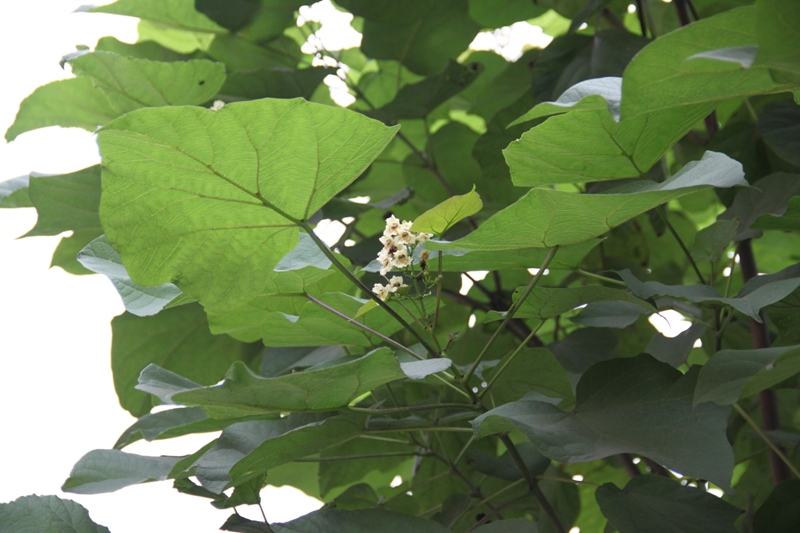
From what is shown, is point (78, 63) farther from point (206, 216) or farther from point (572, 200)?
point (572, 200)

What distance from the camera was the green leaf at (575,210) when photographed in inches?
12.2

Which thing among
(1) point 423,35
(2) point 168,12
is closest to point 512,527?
(1) point 423,35

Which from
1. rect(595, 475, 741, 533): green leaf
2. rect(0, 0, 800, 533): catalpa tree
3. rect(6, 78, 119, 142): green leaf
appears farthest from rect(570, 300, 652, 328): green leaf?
rect(6, 78, 119, 142): green leaf

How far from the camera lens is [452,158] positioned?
0.82 meters

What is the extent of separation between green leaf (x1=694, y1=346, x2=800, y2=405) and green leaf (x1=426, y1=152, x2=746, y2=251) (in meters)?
0.09

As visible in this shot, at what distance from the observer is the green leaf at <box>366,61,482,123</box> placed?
27.5 inches

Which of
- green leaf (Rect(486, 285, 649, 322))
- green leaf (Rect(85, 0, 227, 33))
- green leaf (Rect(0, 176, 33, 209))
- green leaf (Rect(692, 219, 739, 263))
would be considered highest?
green leaf (Rect(85, 0, 227, 33))

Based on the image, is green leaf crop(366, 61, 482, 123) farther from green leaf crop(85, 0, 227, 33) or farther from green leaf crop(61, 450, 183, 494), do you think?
green leaf crop(61, 450, 183, 494)

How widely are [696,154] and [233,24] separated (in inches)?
20.1

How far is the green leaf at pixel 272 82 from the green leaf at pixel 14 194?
21cm

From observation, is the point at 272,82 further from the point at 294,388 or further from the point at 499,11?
the point at 294,388

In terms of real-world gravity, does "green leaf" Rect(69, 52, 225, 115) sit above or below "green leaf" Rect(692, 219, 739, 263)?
above

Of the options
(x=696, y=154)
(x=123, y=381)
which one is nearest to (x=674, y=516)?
(x=696, y=154)

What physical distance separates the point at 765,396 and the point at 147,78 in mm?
586
